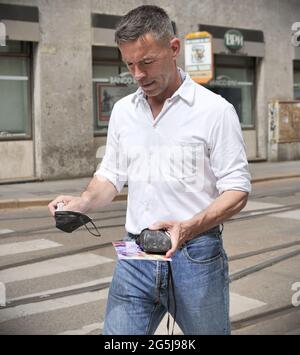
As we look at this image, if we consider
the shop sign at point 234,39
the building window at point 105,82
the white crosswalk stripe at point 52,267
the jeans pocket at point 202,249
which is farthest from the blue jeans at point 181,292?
the shop sign at point 234,39

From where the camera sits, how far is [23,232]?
8766 millimetres

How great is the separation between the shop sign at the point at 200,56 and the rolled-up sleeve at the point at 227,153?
1260cm

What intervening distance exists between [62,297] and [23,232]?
3.36 m

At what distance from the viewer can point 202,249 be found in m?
2.49

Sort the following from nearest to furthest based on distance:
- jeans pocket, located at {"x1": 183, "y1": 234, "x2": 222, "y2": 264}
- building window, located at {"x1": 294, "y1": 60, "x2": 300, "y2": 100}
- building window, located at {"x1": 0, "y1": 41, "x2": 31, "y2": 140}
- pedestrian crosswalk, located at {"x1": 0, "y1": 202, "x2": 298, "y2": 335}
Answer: jeans pocket, located at {"x1": 183, "y1": 234, "x2": 222, "y2": 264} < pedestrian crosswalk, located at {"x1": 0, "y1": 202, "x2": 298, "y2": 335} < building window, located at {"x1": 0, "y1": 41, "x2": 31, "y2": 140} < building window, located at {"x1": 294, "y1": 60, "x2": 300, "y2": 100}

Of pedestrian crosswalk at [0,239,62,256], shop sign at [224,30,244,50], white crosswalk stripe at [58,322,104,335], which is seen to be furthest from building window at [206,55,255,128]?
white crosswalk stripe at [58,322,104,335]

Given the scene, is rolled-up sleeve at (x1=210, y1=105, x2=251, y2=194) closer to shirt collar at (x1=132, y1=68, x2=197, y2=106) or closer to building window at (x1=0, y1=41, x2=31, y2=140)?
shirt collar at (x1=132, y1=68, x2=197, y2=106)

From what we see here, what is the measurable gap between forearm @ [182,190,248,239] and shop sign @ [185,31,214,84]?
12.7m

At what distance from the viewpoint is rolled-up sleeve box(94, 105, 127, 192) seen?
2723mm

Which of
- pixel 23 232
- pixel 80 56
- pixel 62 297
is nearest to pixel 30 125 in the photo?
pixel 80 56

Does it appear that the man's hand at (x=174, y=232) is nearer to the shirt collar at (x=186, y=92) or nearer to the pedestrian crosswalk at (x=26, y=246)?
the shirt collar at (x=186, y=92)

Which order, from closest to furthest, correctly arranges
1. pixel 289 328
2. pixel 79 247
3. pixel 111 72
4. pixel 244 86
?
pixel 289 328 → pixel 79 247 → pixel 111 72 → pixel 244 86

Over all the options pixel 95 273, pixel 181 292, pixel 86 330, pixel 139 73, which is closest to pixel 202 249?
pixel 181 292
